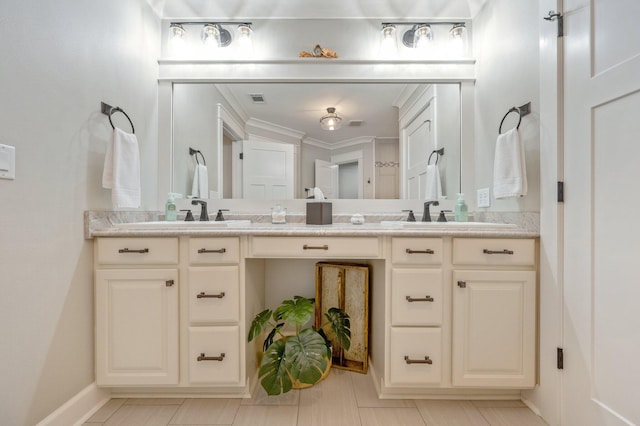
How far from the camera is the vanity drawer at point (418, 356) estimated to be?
4.53ft

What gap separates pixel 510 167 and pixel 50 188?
6.91 ft

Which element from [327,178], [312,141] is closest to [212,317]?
[327,178]

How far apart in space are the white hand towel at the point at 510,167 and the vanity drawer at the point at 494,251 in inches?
10.3

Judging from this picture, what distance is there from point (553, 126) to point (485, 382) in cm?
121

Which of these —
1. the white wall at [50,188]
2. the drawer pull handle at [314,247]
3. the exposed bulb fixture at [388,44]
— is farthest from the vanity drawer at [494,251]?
the white wall at [50,188]

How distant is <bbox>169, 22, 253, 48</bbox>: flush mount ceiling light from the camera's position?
198 cm

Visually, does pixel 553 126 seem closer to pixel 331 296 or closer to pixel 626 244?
pixel 626 244

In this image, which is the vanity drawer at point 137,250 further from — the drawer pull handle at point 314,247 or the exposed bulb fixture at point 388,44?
the exposed bulb fixture at point 388,44

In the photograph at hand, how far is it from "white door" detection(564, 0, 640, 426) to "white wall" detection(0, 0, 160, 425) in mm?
2146

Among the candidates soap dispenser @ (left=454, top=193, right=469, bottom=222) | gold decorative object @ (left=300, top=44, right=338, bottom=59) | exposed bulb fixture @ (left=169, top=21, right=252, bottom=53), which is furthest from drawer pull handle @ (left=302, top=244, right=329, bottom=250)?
exposed bulb fixture @ (left=169, top=21, right=252, bottom=53)

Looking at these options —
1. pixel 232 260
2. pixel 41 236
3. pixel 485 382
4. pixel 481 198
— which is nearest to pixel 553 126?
pixel 481 198

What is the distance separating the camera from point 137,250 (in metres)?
1.39

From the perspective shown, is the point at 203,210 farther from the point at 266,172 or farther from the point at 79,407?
the point at 79,407

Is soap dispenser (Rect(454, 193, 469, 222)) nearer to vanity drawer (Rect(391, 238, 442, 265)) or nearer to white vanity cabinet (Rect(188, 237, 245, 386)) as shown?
vanity drawer (Rect(391, 238, 442, 265))
